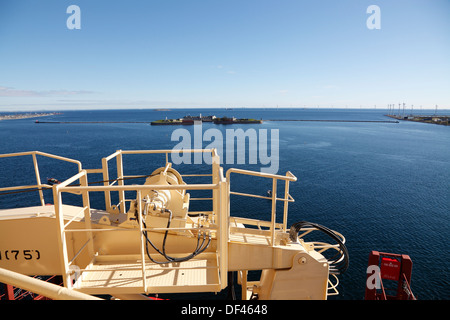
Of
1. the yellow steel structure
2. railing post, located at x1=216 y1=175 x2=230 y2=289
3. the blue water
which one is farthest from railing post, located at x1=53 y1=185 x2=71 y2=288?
the blue water

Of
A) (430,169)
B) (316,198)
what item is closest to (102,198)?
(316,198)

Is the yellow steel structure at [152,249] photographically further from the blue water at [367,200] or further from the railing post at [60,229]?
the blue water at [367,200]

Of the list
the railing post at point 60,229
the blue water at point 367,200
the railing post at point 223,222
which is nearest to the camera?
the railing post at point 60,229

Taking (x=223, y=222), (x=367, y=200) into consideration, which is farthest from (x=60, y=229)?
(x=367, y=200)

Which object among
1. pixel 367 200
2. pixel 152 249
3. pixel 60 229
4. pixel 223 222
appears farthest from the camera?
pixel 367 200

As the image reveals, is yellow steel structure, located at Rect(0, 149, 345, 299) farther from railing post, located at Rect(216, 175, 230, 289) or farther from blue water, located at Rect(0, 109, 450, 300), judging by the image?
blue water, located at Rect(0, 109, 450, 300)

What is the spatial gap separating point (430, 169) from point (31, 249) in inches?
2191

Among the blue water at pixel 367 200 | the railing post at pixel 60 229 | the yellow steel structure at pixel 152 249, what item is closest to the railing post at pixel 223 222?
the yellow steel structure at pixel 152 249

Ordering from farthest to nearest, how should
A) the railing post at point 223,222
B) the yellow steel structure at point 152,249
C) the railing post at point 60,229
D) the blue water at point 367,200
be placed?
the blue water at point 367,200
the yellow steel structure at point 152,249
the railing post at point 223,222
the railing post at point 60,229

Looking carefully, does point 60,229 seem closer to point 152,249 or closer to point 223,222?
point 152,249

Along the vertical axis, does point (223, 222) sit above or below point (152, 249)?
above

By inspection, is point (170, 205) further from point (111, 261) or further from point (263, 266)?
point (263, 266)

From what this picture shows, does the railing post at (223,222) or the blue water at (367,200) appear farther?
the blue water at (367,200)

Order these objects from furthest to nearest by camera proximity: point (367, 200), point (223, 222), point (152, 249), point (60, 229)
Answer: point (367, 200)
point (152, 249)
point (223, 222)
point (60, 229)
